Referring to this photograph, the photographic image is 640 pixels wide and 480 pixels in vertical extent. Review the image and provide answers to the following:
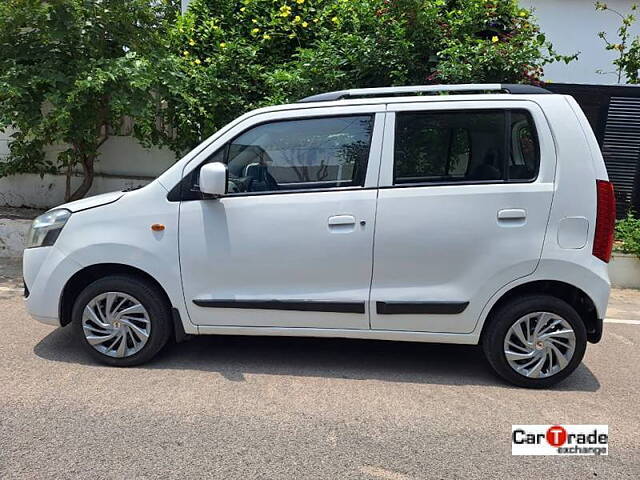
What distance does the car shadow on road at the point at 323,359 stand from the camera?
3.97 m

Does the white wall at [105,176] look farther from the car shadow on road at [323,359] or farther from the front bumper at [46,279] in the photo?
the front bumper at [46,279]

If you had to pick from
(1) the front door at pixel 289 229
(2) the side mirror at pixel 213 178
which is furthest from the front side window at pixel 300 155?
(2) the side mirror at pixel 213 178

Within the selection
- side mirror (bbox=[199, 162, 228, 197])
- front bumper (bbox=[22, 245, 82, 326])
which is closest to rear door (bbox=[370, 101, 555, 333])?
side mirror (bbox=[199, 162, 228, 197])

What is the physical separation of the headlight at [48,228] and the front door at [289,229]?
0.95 metres

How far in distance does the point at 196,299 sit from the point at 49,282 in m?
1.11

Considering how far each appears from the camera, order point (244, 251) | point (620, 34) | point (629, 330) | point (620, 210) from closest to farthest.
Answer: point (244, 251) < point (629, 330) < point (620, 210) < point (620, 34)

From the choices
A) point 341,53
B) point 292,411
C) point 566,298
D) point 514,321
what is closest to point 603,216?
point 566,298

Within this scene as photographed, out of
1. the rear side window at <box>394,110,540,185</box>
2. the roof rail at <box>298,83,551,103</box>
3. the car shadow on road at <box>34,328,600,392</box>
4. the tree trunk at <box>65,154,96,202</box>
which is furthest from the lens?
the tree trunk at <box>65,154,96,202</box>

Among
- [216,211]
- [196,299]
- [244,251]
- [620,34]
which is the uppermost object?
[620,34]

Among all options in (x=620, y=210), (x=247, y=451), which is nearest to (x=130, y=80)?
(x=247, y=451)

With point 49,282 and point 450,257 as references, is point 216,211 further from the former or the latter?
point 450,257

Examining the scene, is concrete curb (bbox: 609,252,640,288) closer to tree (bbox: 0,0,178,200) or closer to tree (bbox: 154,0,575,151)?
tree (bbox: 154,0,575,151)

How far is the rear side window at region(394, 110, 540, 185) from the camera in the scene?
3.68 m

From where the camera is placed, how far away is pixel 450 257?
3635 mm
